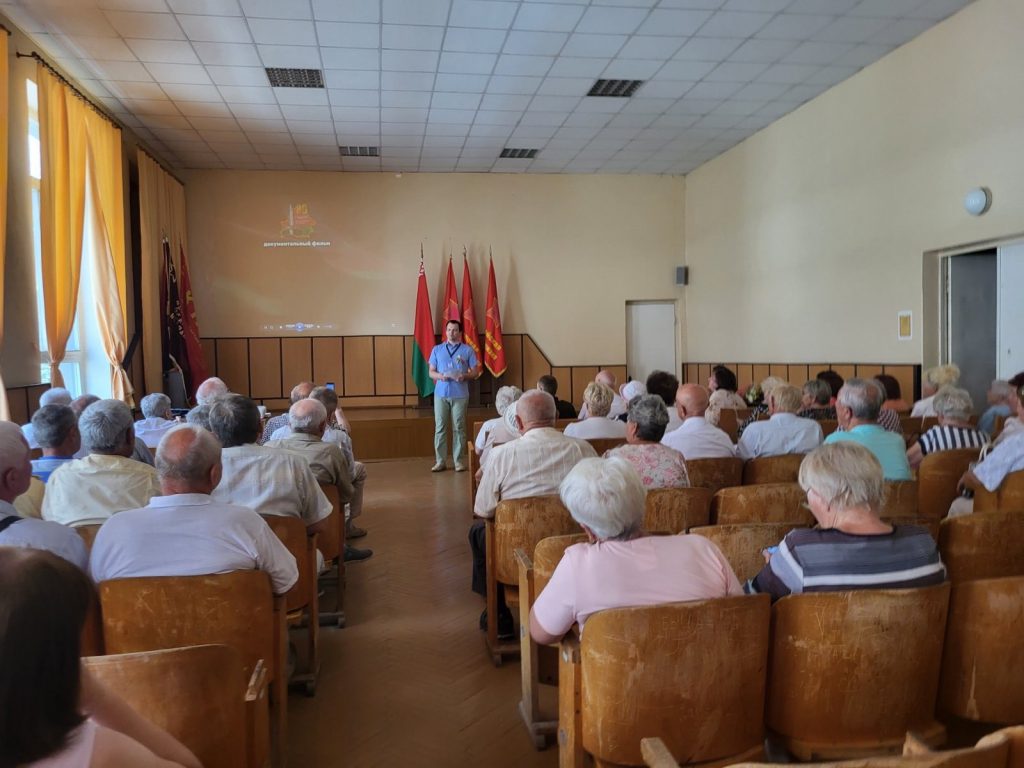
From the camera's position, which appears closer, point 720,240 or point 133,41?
point 133,41

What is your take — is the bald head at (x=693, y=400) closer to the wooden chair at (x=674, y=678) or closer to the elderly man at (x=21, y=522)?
the wooden chair at (x=674, y=678)

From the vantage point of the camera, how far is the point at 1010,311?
19.0 ft

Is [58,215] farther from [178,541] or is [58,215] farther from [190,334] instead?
[178,541]

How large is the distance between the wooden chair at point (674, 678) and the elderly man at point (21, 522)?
1.52 meters

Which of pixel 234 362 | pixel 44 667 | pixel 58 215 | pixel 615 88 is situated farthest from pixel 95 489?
pixel 234 362

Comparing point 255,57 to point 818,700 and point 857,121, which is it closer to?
point 857,121

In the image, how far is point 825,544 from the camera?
5.62ft

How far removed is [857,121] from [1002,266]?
2.12m

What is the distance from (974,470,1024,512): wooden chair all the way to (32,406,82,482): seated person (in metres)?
3.88

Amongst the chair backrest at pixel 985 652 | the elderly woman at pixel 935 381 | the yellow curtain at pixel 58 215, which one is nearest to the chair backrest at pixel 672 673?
the chair backrest at pixel 985 652

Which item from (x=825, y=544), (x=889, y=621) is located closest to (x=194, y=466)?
(x=825, y=544)

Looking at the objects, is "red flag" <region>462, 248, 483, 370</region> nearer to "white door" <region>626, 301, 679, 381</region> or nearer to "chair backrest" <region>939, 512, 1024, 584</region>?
"white door" <region>626, 301, 679, 381</region>

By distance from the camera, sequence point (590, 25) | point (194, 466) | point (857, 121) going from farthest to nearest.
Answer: point (857, 121) < point (590, 25) < point (194, 466)

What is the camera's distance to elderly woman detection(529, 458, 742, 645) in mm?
1699
